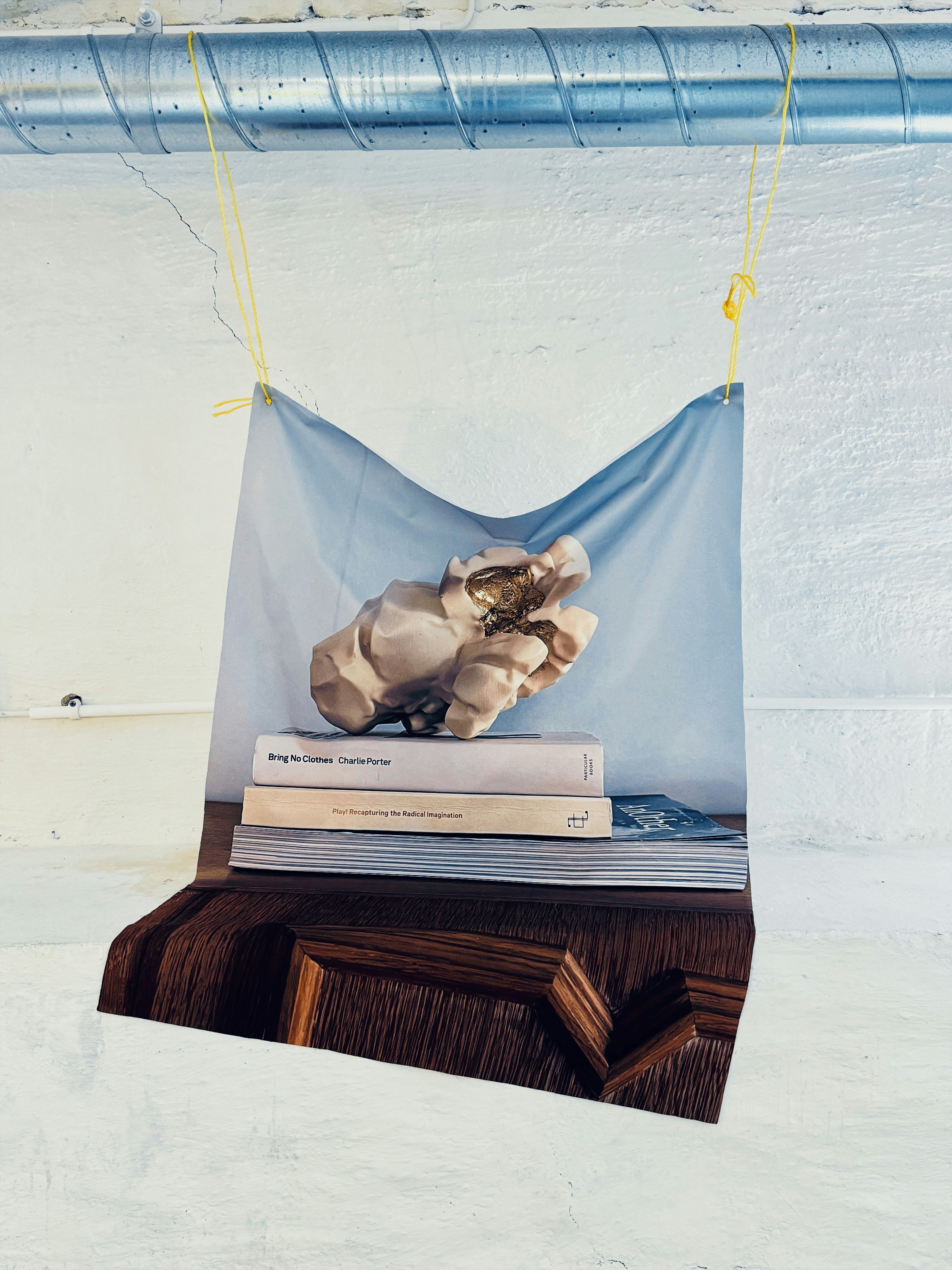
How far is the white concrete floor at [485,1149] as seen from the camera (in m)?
0.96

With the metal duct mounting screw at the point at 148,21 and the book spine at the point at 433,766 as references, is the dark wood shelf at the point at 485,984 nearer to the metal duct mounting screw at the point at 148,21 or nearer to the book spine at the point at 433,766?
the book spine at the point at 433,766

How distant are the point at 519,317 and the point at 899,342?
0.67 meters

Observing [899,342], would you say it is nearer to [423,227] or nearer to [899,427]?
[899,427]

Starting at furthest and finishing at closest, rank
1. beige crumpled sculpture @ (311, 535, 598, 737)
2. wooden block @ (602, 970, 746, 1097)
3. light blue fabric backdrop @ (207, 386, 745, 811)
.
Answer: light blue fabric backdrop @ (207, 386, 745, 811), beige crumpled sculpture @ (311, 535, 598, 737), wooden block @ (602, 970, 746, 1097)

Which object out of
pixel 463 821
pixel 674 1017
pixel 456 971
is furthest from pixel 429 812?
pixel 674 1017

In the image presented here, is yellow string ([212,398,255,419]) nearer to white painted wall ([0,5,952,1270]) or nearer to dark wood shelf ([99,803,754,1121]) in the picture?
white painted wall ([0,5,952,1270])

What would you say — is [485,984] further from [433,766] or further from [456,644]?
[456,644]

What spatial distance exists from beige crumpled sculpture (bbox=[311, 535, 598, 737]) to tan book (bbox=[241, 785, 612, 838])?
0.09m

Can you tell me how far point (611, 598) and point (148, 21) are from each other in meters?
1.38

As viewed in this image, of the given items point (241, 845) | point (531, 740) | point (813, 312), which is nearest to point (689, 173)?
point (813, 312)

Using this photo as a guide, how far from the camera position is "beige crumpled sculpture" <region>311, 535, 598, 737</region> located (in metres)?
0.98

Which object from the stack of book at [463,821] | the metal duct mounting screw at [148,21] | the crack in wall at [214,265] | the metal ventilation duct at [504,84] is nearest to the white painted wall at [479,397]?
the crack in wall at [214,265]

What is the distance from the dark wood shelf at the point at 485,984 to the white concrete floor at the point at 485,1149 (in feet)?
0.21

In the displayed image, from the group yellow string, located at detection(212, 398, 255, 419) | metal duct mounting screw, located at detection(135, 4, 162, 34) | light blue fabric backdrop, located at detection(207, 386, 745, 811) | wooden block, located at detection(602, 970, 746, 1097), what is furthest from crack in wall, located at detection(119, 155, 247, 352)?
wooden block, located at detection(602, 970, 746, 1097)
